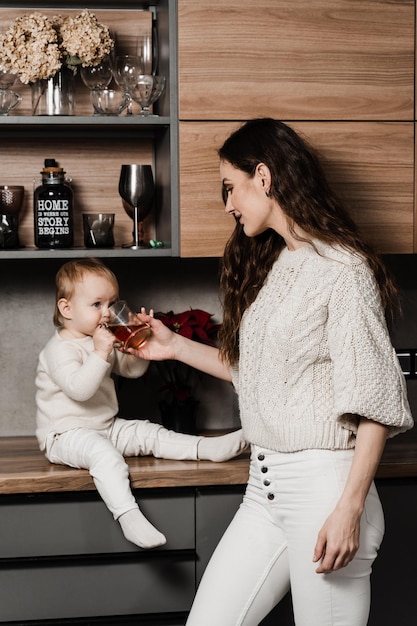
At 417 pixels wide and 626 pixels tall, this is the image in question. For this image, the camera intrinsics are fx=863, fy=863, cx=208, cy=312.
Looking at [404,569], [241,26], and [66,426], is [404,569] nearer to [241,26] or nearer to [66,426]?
[66,426]

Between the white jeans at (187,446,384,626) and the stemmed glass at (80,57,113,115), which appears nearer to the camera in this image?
the white jeans at (187,446,384,626)

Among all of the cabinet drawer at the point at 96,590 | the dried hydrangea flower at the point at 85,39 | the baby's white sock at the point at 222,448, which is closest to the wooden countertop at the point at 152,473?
the baby's white sock at the point at 222,448

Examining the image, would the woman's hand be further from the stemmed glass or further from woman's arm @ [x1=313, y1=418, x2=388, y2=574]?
the stemmed glass

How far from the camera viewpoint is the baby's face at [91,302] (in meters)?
2.38

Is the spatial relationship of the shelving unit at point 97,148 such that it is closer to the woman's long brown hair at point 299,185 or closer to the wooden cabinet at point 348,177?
the wooden cabinet at point 348,177

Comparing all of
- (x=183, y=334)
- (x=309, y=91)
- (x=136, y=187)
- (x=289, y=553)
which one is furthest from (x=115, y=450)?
(x=309, y=91)

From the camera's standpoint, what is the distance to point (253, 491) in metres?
1.89

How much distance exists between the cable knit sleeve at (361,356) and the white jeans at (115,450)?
2.32ft

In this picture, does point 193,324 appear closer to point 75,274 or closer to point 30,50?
point 75,274

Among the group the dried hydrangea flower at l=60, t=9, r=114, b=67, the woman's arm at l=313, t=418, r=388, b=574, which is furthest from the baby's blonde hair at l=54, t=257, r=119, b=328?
the woman's arm at l=313, t=418, r=388, b=574

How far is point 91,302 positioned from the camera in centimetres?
239

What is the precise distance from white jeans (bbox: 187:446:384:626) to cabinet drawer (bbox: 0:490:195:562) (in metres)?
0.46

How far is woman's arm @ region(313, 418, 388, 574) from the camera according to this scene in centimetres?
164

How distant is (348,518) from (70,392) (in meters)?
0.96
